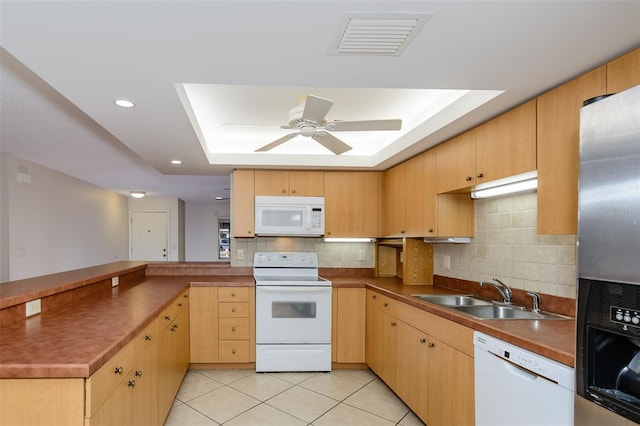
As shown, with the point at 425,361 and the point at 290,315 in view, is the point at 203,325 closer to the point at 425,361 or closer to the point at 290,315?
the point at 290,315

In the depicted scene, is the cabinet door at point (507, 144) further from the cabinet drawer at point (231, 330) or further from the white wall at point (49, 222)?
the white wall at point (49, 222)

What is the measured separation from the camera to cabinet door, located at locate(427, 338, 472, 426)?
2.03 m

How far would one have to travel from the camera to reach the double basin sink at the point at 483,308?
2170 mm

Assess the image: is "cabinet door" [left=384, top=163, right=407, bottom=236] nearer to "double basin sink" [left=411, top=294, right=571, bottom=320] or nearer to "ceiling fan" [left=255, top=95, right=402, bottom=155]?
"double basin sink" [left=411, top=294, right=571, bottom=320]

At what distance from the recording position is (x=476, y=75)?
1742mm

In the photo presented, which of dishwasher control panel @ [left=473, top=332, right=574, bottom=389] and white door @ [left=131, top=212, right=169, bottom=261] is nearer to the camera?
dishwasher control panel @ [left=473, top=332, right=574, bottom=389]

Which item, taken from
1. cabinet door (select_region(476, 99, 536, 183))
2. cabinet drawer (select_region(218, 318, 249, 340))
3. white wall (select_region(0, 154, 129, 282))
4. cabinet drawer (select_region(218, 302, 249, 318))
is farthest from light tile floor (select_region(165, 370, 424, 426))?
white wall (select_region(0, 154, 129, 282))

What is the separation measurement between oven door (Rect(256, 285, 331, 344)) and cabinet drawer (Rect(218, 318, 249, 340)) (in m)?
0.15

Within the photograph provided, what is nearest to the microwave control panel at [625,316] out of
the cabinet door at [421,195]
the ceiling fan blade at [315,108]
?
the ceiling fan blade at [315,108]

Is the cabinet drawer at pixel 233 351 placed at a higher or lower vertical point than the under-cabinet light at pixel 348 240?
lower

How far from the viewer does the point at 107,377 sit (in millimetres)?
1447

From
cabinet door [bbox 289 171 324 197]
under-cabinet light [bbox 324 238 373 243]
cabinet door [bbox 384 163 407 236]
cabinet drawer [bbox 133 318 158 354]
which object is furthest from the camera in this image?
under-cabinet light [bbox 324 238 373 243]

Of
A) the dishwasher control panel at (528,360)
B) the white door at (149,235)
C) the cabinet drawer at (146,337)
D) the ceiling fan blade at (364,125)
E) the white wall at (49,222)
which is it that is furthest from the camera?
the white door at (149,235)

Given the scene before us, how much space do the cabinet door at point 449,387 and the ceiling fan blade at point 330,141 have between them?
1574 mm
